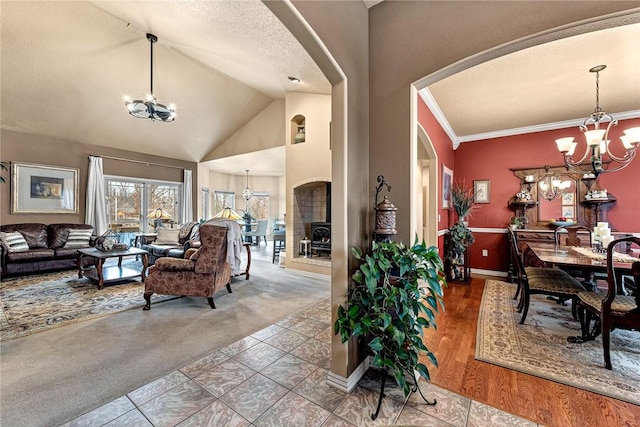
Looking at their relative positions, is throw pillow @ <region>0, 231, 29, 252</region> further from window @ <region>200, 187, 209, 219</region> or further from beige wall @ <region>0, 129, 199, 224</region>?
window @ <region>200, 187, 209, 219</region>

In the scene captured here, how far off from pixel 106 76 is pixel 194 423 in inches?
224

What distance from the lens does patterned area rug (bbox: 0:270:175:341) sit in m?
2.74

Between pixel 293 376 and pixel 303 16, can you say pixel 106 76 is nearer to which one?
pixel 303 16

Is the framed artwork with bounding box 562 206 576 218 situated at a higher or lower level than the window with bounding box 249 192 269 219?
lower

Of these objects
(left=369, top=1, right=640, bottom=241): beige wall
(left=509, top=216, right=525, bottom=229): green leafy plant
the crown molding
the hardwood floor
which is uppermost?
the crown molding

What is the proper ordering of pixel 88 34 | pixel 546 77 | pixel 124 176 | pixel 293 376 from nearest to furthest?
pixel 293 376
pixel 546 77
pixel 88 34
pixel 124 176

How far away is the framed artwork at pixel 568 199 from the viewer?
4.45m

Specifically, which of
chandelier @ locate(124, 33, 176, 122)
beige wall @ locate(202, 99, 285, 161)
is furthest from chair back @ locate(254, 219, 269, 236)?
chandelier @ locate(124, 33, 176, 122)

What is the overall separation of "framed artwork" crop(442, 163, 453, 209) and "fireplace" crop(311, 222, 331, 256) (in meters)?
2.26

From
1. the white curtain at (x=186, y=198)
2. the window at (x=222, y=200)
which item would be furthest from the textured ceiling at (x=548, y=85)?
the window at (x=222, y=200)

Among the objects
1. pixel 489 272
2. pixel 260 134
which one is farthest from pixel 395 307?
pixel 260 134

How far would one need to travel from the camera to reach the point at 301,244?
539cm

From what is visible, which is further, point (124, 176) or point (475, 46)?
point (124, 176)

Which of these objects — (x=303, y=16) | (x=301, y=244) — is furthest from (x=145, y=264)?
(x=303, y=16)
